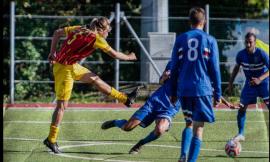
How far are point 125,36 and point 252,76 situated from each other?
849cm

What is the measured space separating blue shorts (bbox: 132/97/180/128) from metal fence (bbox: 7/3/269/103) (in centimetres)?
908

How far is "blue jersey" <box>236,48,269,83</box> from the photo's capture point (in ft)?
38.8

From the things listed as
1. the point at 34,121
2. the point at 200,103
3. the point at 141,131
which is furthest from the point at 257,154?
the point at 34,121

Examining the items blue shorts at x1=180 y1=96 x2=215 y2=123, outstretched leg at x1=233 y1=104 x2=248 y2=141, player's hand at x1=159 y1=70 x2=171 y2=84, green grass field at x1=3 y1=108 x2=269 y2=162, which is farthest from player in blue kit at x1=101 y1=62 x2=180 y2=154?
outstretched leg at x1=233 y1=104 x2=248 y2=141

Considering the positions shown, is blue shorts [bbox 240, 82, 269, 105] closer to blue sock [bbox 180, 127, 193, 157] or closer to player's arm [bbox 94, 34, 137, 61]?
player's arm [bbox 94, 34, 137, 61]

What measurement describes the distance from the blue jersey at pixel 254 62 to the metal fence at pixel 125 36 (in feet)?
24.5

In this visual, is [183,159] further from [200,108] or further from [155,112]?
[155,112]

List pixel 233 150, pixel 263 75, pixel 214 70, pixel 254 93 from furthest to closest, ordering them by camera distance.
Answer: pixel 254 93 → pixel 263 75 → pixel 233 150 → pixel 214 70

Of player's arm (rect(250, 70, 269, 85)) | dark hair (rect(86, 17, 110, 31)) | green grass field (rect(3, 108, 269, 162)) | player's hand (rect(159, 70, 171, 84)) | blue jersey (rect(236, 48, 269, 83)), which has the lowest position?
green grass field (rect(3, 108, 269, 162))

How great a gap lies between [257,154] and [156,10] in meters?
10.6

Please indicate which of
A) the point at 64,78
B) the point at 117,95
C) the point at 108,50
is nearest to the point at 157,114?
the point at 108,50

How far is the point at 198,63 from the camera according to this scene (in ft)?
27.9

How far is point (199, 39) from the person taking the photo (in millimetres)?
8477

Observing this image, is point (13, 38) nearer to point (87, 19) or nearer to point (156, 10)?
point (87, 19)
